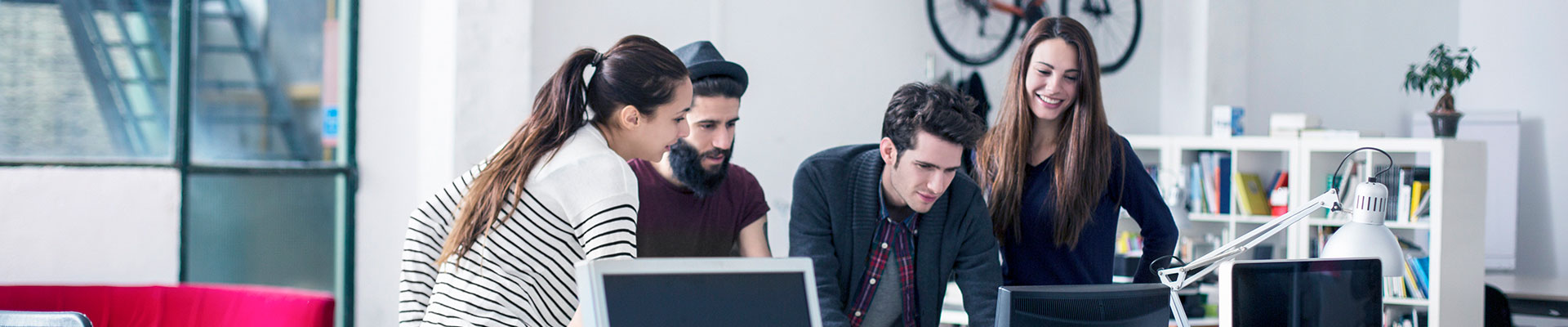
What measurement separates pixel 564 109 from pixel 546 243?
0.66 feet

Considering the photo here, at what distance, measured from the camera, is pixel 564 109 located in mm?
1676

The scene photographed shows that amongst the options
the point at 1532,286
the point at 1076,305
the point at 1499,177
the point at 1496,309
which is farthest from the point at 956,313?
the point at 1499,177

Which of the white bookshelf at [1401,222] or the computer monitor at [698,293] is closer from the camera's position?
the computer monitor at [698,293]

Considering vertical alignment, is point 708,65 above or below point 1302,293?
above

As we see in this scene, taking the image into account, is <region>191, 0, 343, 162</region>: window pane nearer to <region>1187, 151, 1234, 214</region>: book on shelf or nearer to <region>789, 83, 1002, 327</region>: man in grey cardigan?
<region>789, 83, 1002, 327</region>: man in grey cardigan

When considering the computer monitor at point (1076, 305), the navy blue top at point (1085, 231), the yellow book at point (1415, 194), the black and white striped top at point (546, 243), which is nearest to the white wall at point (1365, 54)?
the yellow book at point (1415, 194)

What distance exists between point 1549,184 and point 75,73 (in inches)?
258

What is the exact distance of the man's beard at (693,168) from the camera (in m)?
2.38

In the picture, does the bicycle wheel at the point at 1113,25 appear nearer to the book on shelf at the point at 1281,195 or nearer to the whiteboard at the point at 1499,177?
the book on shelf at the point at 1281,195

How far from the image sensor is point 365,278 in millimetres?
3787

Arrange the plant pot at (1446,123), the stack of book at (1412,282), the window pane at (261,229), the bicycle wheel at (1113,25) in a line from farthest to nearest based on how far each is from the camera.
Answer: the bicycle wheel at (1113,25), the plant pot at (1446,123), the stack of book at (1412,282), the window pane at (261,229)

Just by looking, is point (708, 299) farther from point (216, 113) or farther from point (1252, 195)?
point (1252, 195)

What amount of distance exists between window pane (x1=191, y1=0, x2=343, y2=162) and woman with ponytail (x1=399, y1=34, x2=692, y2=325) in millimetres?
2138

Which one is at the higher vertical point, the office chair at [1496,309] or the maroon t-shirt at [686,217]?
the maroon t-shirt at [686,217]
